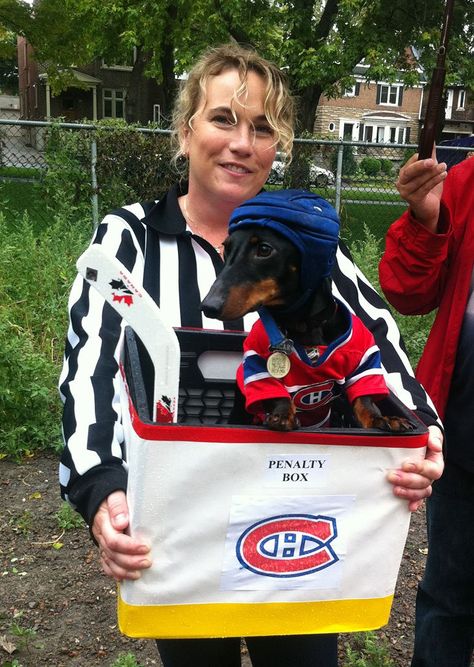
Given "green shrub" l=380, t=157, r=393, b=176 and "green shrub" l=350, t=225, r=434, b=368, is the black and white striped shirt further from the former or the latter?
"green shrub" l=380, t=157, r=393, b=176

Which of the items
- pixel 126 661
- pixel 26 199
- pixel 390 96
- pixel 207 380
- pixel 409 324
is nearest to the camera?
pixel 207 380

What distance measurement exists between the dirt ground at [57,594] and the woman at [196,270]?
140 cm

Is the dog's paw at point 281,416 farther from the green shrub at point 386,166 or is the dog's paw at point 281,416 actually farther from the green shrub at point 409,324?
the green shrub at point 386,166

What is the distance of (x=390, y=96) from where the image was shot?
175ft

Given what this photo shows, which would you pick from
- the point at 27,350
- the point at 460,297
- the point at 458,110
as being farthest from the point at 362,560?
the point at 458,110

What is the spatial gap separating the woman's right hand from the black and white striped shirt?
3 centimetres

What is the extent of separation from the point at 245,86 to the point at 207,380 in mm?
814

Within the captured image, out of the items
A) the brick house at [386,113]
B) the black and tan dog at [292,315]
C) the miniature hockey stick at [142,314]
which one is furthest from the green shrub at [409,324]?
the brick house at [386,113]

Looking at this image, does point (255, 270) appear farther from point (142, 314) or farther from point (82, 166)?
point (82, 166)

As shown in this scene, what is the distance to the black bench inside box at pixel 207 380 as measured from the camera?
60.1 inches

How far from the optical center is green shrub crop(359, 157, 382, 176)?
8.79 m

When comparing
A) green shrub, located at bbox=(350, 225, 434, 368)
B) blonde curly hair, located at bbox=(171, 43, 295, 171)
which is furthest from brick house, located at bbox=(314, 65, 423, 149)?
blonde curly hair, located at bbox=(171, 43, 295, 171)

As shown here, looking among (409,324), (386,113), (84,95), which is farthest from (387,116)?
(409,324)

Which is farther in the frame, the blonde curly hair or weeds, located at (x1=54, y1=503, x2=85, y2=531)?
weeds, located at (x1=54, y1=503, x2=85, y2=531)
